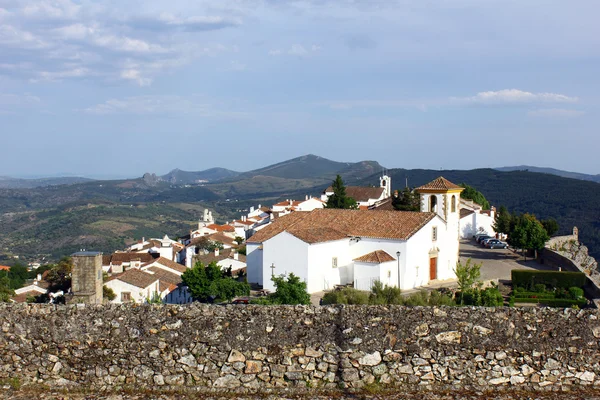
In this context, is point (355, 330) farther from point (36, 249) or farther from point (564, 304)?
point (36, 249)

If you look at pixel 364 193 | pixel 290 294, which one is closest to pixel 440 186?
pixel 290 294

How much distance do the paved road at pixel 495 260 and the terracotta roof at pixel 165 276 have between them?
59.4 ft

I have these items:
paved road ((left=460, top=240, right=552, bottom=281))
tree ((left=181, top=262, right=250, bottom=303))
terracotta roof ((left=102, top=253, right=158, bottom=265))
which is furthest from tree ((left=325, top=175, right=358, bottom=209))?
tree ((left=181, top=262, right=250, bottom=303))

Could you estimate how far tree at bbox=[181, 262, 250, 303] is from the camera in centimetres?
2932

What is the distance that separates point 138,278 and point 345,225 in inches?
472

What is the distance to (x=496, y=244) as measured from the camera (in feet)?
156

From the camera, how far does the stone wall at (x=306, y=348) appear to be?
7.36 meters

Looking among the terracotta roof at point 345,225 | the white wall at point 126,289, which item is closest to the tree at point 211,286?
the white wall at point 126,289

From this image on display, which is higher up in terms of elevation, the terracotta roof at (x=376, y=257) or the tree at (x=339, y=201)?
the tree at (x=339, y=201)

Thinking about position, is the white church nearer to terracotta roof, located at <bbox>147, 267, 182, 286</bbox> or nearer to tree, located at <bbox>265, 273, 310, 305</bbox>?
tree, located at <bbox>265, 273, 310, 305</bbox>

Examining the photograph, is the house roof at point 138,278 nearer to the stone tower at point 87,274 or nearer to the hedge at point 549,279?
the stone tower at point 87,274

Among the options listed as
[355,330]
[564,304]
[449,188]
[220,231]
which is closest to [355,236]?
[449,188]

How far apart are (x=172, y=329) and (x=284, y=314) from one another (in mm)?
1390

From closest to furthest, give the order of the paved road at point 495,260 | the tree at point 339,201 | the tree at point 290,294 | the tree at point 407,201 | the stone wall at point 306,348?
the stone wall at point 306,348 < the tree at point 290,294 < the paved road at point 495,260 < the tree at point 407,201 < the tree at point 339,201
